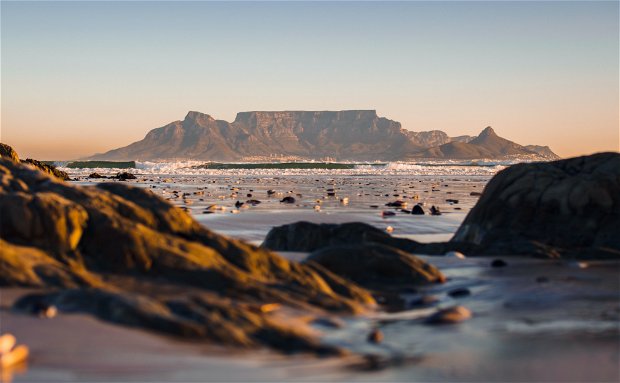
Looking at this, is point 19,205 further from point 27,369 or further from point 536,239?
point 536,239

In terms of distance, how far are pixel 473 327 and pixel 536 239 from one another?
5733 mm

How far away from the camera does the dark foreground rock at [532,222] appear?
10555mm

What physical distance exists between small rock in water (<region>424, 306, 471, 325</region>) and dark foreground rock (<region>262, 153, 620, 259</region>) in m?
4.49

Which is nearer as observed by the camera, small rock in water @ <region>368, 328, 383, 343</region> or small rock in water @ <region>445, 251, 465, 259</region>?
small rock in water @ <region>368, 328, 383, 343</region>

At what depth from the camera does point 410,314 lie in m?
6.10

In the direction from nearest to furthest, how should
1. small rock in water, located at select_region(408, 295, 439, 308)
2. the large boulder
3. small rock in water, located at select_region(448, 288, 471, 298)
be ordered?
1. small rock in water, located at select_region(408, 295, 439, 308)
2. small rock in water, located at select_region(448, 288, 471, 298)
3. the large boulder

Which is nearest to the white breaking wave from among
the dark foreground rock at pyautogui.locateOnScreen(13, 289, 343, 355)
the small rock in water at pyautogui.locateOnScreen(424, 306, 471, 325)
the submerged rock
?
the submerged rock

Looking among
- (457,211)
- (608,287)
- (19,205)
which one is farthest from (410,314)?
(457,211)

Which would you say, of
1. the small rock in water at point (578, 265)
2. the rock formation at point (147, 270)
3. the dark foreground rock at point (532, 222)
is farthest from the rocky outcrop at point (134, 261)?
the dark foreground rock at point (532, 222)

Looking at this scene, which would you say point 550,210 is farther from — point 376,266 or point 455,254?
point 376,266

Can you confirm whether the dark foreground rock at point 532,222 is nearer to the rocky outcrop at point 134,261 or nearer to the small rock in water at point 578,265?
the small rock in water at point 578,265

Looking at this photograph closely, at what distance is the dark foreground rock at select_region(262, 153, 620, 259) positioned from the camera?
10.6 m

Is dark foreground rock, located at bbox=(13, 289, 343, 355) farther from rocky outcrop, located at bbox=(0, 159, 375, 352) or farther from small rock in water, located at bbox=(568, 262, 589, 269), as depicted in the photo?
small rock in water, located at bbox=(568, 262, 589, 269)

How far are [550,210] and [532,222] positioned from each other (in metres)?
0.34
